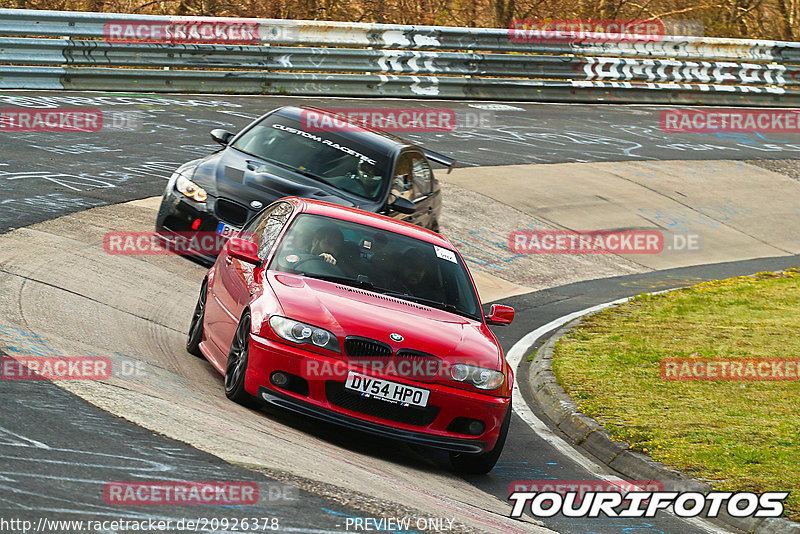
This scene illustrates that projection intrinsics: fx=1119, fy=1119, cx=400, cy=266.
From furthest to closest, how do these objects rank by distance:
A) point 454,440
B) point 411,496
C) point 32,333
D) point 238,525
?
point 32,333 < point 454,440 < point 411,496 < point 238,525

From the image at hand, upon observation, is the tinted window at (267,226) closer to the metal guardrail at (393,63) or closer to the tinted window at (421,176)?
the tinted window at (421,176)

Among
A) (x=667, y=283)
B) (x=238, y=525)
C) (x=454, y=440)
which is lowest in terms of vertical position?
(x=667, y=283)

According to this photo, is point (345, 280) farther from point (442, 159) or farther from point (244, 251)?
point (442, 159)

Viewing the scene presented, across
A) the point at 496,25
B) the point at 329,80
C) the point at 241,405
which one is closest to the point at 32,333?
the point at 241,405

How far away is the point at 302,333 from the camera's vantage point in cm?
716

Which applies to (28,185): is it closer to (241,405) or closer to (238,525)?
(241,405)

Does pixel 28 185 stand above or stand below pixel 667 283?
above

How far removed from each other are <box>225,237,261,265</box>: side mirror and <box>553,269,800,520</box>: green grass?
10.2ft

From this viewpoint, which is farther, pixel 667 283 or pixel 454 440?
pixel 667 283

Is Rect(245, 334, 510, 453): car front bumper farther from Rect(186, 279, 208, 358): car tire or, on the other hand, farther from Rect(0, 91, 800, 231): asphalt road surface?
Rect(0, 91, 800, 231): asphalt road surface

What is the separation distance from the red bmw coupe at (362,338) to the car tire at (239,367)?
1cm

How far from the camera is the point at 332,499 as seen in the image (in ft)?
18.7

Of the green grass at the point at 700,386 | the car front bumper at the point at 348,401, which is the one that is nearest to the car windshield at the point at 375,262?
the car front bumper at the point at 348,401

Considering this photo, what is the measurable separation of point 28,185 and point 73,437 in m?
8.52
